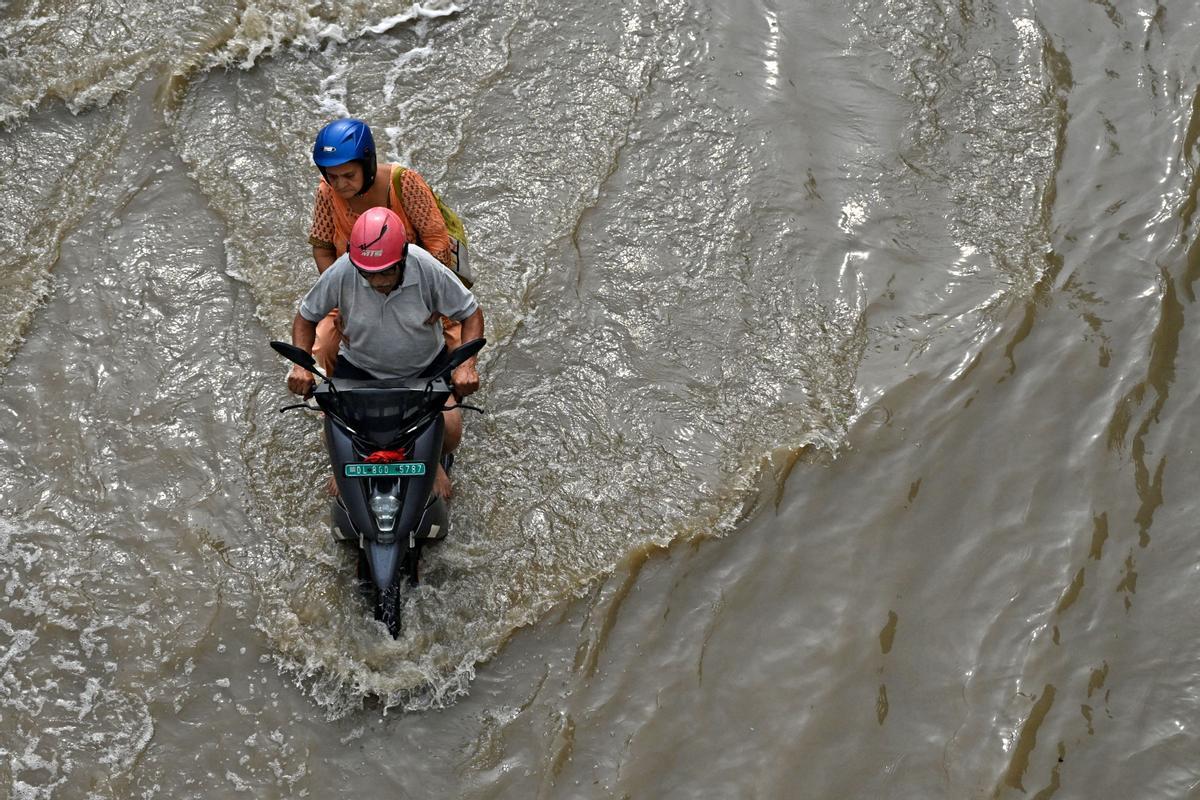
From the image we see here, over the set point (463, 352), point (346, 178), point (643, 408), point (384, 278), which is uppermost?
point (346, 178)

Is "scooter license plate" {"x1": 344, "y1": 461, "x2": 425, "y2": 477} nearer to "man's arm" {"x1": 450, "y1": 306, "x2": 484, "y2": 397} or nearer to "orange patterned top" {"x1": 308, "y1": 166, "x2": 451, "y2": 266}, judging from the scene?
"man's arm" {"x1": 450, "y1": 306, "x2": 484, "y2": 397}

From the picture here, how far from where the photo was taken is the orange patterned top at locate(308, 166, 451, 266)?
5172 millimetres

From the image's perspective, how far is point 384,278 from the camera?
176 inches

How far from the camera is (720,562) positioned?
530 centimetres

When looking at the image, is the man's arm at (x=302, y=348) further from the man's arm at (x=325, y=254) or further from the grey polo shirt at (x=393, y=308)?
the man's arm at (x=325, y=254)

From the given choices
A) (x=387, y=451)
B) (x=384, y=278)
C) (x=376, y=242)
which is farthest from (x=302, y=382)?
(x=376, y=242)

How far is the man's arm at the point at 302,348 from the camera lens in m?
4.67

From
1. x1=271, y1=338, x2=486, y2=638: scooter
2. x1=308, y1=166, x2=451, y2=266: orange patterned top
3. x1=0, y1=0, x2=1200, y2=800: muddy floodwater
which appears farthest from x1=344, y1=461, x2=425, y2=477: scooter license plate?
x1=308, y1=166, x2=451, y2=266: orange patterned top

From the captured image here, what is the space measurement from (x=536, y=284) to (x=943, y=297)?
2.45m

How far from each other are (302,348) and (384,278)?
26.2 inches

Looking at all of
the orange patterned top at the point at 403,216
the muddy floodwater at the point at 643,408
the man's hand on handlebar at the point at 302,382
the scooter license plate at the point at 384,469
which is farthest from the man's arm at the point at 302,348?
the muddy floodwater at the point at 643,408

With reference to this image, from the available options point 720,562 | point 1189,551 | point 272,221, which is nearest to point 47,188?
point 272,221

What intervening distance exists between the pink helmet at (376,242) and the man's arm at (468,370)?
0.57 meters

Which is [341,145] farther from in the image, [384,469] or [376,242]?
[384,469]
